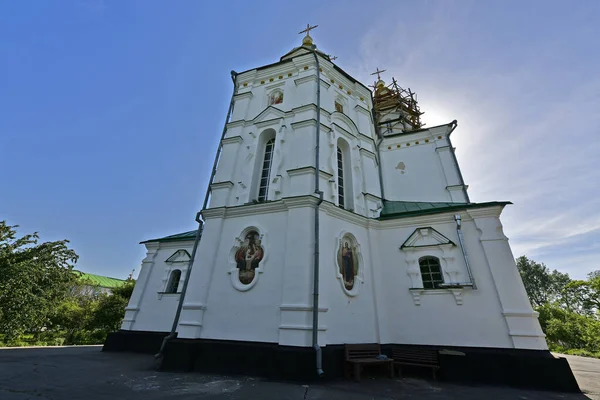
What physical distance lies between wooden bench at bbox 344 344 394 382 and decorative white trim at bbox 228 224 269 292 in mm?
3333

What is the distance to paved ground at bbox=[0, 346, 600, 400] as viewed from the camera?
5156mm

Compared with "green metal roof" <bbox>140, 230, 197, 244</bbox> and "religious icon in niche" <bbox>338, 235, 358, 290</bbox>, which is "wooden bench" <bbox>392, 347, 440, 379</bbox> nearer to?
"religious icon in niche" <bbox>338, 235, 358, 290</bbox>

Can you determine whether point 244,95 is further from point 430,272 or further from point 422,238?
point 430,272

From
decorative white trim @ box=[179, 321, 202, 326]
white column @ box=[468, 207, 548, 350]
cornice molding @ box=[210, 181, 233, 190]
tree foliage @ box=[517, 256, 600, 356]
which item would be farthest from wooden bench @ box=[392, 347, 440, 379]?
tree foliage @ box=[517, 256, 600, 356]

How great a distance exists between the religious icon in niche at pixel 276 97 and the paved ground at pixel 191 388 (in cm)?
1055

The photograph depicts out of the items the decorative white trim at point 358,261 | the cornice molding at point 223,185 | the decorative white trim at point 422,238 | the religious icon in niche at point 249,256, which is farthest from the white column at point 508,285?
the cornice molding at point 223,185

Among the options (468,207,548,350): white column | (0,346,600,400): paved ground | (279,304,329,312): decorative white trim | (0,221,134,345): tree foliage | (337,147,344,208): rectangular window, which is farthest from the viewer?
(0,221,134,345): tree foliage

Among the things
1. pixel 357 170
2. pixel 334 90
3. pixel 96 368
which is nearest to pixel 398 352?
pixel 357 170

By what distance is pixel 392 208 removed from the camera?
11.9m

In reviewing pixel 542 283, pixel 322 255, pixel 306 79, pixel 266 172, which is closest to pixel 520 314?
pixel 322 255

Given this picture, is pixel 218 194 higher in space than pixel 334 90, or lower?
lower

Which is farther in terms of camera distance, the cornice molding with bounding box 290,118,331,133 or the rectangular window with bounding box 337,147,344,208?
the rectangular window with bounding box 337,147,344,208

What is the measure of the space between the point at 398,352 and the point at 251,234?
6.04 m

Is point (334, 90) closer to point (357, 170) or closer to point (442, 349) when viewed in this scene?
point (357, 170)
